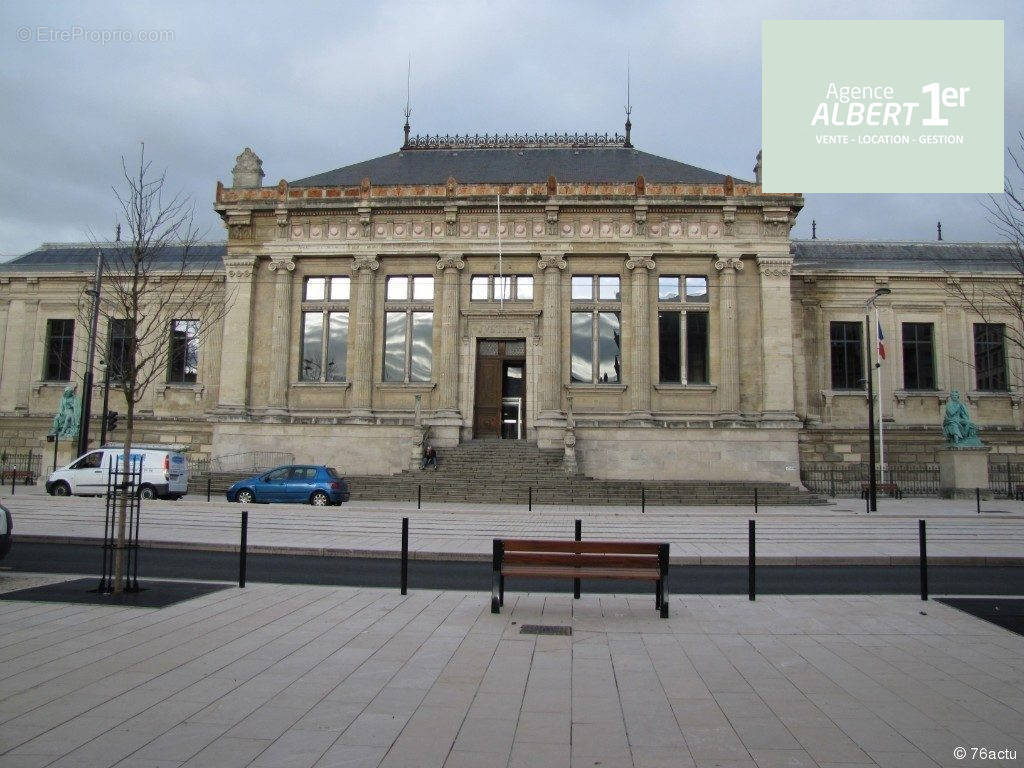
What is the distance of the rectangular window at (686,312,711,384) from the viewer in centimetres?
3519

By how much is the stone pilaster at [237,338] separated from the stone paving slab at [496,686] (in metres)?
27.5

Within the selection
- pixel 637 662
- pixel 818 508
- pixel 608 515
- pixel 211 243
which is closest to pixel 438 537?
pixel 608 515

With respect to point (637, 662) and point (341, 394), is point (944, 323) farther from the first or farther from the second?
point (637, 662)

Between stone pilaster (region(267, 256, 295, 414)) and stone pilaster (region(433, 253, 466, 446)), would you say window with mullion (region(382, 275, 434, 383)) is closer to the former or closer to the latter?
stone pilaster (region(433, 253, 466, 446))

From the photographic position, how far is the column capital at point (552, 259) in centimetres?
3509

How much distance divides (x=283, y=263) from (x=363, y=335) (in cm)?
519

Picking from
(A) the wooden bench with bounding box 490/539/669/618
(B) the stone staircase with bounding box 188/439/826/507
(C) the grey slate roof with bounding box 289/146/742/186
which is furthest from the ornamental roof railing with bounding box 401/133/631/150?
(A) the wooden bench with bounding box 490/539/669/618

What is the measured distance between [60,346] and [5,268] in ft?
24.2

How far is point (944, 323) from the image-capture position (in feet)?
134

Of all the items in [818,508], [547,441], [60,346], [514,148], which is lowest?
[818,508]

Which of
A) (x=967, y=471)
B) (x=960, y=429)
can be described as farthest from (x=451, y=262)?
(x=967, y=471)

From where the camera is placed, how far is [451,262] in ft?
116

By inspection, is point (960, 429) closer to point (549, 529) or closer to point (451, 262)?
point (549, 529)

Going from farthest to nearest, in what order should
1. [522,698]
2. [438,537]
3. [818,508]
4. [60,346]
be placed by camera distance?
[60,346] → [818,508] → [438,537] → [522,698]
